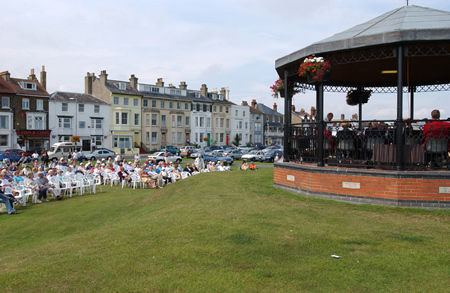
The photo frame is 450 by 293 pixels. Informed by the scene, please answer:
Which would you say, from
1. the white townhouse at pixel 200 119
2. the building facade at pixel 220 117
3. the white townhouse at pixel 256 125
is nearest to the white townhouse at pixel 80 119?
the white townhouse at pixel 200 119

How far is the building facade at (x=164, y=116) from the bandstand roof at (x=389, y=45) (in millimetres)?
53734

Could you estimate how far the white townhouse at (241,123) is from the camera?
8119cm

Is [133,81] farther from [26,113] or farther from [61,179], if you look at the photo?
[61,179]

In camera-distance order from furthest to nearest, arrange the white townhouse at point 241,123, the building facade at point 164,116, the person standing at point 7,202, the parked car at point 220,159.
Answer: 1. the white townhouse at point 241,123
2. the building facade at point 164,116
3. the parked car at point 220,159
4. the person standing at point 7,202

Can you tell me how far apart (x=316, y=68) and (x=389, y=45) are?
179 centimetres

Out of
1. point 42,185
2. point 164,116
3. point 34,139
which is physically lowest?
point 42,185

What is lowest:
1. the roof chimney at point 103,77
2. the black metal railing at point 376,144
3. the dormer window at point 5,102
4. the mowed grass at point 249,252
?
the mowed grass at point 249,252

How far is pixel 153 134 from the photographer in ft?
216

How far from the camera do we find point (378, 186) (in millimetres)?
8961

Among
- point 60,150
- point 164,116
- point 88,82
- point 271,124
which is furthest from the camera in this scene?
point 271,124

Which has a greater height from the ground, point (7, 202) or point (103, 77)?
point (103, 77)

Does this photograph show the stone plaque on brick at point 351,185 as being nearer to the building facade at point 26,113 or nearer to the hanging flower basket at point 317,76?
the hanging flower basket at point 317,76

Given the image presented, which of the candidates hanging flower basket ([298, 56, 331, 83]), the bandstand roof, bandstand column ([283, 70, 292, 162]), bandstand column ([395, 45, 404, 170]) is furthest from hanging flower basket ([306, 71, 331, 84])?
bandstand column ([395, 45, 404, 170])

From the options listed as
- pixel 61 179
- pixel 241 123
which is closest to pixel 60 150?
pixel 61 179
